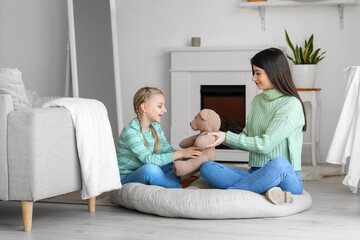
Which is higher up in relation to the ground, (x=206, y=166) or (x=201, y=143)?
(x=201, y=143)

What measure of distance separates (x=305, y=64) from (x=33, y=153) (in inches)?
128

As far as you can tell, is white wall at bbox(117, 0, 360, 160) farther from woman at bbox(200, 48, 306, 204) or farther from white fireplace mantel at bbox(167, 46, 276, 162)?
woman at bbox(200, 48, 306, 204)

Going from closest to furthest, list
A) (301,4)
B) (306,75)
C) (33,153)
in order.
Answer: (33,153)
(306,75)
(301,4)

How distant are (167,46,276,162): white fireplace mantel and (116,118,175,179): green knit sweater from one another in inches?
90.3

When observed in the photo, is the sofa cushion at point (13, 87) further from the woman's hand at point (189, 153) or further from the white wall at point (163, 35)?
the white wall at point (163, 35)

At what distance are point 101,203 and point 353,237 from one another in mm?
1320

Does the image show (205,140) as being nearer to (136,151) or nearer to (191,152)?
(191,152)

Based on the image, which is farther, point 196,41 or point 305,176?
point 196,41

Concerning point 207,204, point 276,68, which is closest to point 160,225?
point 207,204

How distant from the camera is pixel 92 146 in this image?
2.67m

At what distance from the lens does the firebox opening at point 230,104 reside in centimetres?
540

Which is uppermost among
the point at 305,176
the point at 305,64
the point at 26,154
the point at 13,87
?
the point at 13,87

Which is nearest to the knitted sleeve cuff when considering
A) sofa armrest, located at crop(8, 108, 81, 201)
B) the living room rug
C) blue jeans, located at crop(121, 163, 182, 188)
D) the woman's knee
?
the woman's knee

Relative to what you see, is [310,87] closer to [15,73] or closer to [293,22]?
[293,22]
